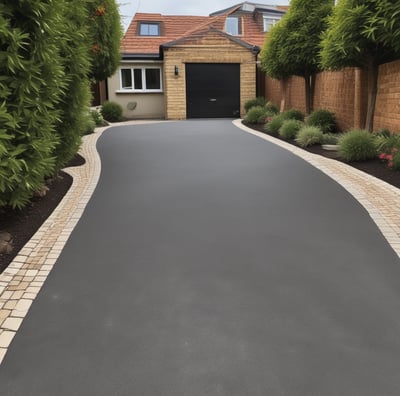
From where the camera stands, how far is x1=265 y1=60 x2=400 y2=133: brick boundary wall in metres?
8.90

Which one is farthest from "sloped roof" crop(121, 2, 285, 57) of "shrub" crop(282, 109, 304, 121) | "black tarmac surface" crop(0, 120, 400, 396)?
"black tarmac surface" crop(0, 120, 400, 396)

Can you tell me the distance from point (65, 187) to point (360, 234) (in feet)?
14.6

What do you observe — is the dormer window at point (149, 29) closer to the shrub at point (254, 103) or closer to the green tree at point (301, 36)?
the shrub at point (254, 103)

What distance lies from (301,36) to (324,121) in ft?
9.30

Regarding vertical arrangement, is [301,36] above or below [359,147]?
above

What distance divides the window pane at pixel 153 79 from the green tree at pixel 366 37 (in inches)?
543

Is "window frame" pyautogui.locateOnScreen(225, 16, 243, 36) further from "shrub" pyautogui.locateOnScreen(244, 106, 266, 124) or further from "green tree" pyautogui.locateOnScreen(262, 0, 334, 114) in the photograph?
"green tree" pyautogui.locateOnScreen(262, 0, 334, 114)

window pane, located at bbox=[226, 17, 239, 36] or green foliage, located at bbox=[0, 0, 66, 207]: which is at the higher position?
window pane, located at bbox=[226, 17, 239, 36]

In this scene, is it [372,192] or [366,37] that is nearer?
[372,192]

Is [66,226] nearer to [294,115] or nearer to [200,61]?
[294,115]

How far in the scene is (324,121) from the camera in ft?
39.0

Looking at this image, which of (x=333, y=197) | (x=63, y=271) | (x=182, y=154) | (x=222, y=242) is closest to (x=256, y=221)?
(x=222, y=242)

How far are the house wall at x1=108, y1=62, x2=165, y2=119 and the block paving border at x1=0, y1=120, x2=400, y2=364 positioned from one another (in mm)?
13603

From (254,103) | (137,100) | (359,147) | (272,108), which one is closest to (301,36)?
(272,108)
